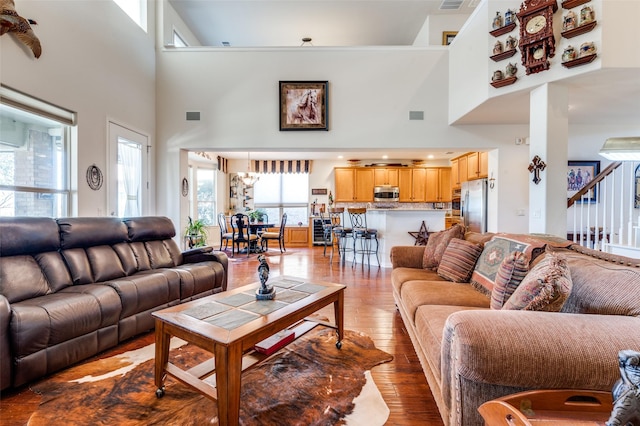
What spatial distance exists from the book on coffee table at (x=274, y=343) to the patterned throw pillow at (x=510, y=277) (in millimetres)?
1288

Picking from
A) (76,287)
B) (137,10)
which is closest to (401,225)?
(76,287)

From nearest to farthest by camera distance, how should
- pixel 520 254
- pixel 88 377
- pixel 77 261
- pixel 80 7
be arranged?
pixel 520 254
pixel 88 377
pixel 77 261
pixel 80 7

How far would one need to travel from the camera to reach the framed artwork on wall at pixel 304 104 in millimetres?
4754

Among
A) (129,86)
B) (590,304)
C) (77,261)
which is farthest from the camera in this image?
(129,86)

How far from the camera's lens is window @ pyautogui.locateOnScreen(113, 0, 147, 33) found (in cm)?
425

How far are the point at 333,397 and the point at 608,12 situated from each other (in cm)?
407

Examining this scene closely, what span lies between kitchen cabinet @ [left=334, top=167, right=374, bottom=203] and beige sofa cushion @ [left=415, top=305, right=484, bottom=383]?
6.35 meters

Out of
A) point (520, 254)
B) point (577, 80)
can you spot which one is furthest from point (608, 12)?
point (520, 254)

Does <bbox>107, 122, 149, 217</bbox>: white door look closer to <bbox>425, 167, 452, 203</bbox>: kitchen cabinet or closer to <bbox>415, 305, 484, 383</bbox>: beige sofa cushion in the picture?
<bbox>415, 305, 484, 383</bbox>: beige sofa cushion

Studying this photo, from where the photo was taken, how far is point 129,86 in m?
4.16

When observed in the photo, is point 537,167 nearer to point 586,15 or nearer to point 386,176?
point 586,15

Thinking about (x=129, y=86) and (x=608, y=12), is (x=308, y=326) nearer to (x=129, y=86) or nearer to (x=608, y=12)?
(x=608, y=12)

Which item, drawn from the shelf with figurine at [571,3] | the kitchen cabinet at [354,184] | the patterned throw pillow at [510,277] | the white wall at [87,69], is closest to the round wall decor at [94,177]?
the white wall at [87,69]

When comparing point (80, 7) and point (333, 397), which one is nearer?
point (333, 397)
